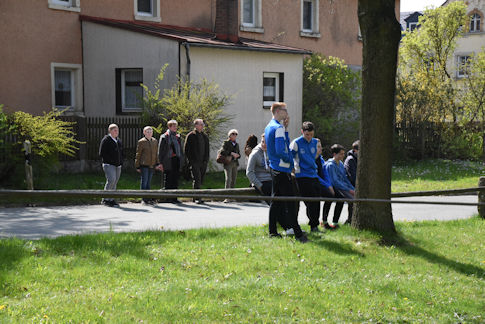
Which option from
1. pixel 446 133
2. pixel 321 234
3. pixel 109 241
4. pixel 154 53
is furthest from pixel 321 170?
pixel 446 133

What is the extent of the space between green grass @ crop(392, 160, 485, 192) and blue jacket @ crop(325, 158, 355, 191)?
25.6 ft

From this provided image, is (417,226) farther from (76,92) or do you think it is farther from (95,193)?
(76,92)

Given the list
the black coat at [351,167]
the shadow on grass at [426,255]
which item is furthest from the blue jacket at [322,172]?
the shadow on grass at [426,255]

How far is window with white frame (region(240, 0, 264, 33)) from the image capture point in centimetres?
2773

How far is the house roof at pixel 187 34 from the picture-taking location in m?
21.1

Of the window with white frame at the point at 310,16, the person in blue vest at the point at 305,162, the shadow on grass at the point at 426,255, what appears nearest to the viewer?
the shadow on grass at the point at 426,255

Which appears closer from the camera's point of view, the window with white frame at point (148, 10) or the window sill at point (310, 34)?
the window with white frame at point (148, 10)

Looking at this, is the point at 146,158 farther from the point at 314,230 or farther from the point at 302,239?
the point at 302,239

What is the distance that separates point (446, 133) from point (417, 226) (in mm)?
17080

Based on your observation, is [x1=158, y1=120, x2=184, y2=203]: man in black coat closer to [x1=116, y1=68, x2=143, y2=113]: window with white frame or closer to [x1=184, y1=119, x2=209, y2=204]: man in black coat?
[x1=184, y1=119, x2=209, y2=204]: man in black coat

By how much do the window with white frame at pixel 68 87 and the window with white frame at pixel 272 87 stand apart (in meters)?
6.60

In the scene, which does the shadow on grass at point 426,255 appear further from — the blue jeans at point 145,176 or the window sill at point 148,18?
the window sill at point 148,18

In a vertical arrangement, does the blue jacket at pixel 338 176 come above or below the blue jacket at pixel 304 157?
below

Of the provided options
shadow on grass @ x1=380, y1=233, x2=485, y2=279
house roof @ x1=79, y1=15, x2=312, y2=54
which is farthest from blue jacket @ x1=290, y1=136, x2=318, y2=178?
house roof @ x1=79, y1=15, x2=312, y2=54
